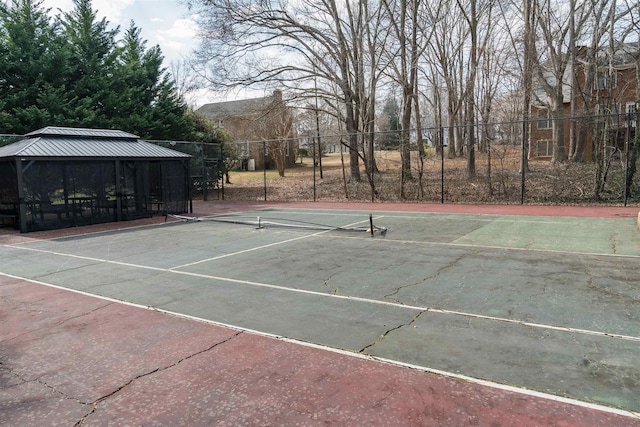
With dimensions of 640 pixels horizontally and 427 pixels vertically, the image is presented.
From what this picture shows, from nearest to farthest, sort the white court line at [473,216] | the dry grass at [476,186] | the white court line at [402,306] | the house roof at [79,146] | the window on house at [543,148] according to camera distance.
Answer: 1. the white court line at [402,306]
2. the white court line at [473,216]
3. the house roof at [79,146]
4. the dry grass at [476,186]
5. the window on house at [543,148]

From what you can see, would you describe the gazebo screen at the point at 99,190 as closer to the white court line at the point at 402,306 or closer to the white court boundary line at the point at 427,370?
the white court line at the point at 402,306

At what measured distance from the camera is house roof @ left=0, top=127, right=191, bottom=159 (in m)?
13.2

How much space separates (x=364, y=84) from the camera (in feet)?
76.8

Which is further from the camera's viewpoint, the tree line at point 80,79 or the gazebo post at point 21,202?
the tree line at point 80,79

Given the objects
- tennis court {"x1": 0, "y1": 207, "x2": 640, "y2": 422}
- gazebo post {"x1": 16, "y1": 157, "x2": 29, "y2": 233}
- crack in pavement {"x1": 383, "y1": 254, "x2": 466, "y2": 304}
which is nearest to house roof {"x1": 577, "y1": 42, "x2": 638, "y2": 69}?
tennis court {"x1": 0, "y1": 207, "x2": 640, "y2": 422}

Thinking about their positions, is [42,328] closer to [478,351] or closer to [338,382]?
[338,382]

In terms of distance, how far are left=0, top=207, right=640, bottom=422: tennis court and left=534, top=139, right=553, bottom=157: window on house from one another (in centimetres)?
2519

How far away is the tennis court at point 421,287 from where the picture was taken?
3836 mm

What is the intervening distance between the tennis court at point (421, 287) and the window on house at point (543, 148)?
25185mm

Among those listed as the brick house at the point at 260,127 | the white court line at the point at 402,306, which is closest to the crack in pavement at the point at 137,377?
the white court line at the point at 402,306

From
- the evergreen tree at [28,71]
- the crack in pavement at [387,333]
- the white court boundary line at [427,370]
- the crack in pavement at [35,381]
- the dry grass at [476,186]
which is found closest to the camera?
the white court boundary line at [427,370]

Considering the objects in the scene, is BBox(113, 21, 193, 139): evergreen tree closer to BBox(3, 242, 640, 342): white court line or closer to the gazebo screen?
the gazebo screen

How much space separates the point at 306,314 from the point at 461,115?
35815 mm

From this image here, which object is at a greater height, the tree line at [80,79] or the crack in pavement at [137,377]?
the tree line at [80,79]
